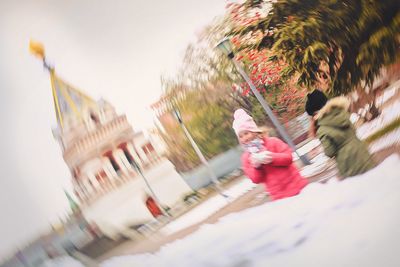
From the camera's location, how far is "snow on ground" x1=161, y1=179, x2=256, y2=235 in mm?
1797

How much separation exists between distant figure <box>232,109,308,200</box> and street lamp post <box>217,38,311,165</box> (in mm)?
56

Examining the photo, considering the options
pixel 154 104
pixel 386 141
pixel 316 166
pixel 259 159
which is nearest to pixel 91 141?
pixel 154 104

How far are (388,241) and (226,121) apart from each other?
97 cm

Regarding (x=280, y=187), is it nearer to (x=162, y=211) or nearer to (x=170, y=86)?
(x=162, y=211)

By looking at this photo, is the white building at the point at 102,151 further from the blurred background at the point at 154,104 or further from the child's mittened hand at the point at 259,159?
the child's mittened hand at the point at 259,159

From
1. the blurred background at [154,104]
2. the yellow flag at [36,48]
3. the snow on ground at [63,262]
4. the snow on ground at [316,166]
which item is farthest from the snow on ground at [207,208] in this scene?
the yellow flag at [36,48]

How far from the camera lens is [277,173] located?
5.89ft

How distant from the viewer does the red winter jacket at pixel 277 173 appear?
178 cm

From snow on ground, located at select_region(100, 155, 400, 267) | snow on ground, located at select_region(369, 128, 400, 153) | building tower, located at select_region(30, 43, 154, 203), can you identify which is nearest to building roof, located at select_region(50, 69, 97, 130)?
building tower, located at select_region(30, 43, 154, 203)

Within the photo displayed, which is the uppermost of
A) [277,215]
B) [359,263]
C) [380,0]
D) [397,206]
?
[380,0]

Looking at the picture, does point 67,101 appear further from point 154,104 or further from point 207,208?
point 207,208

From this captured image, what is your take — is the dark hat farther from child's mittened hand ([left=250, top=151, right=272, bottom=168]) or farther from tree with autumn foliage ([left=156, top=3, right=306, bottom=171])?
child's mittened hand ([left=250, top=151, right=272, bottom=168])

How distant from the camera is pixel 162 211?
1871 millimetres

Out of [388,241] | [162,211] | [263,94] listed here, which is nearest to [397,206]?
[388,241]
